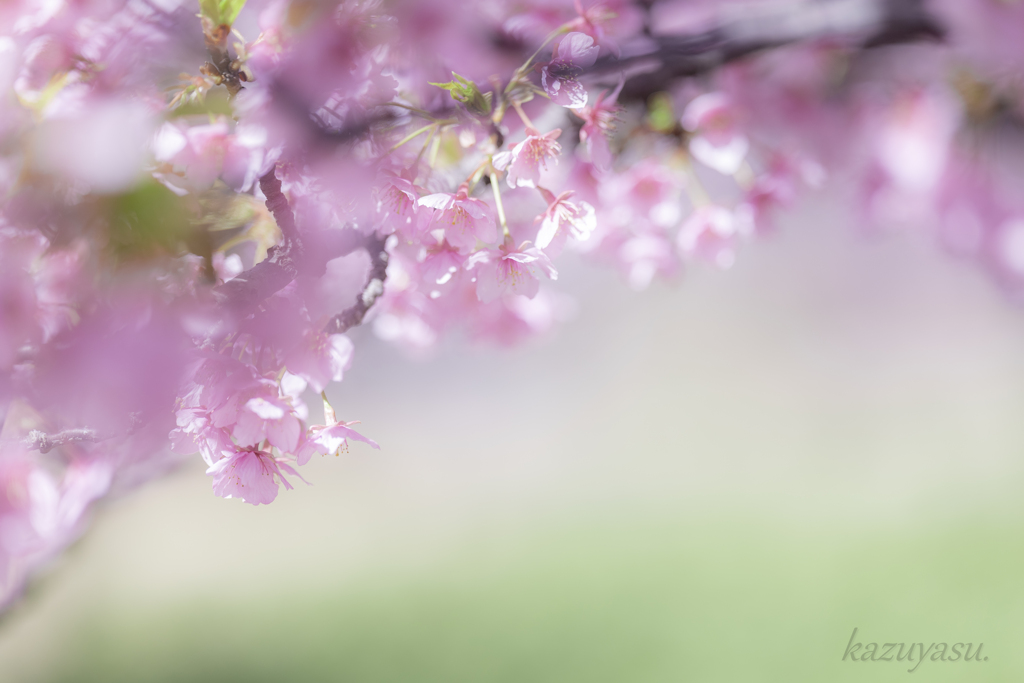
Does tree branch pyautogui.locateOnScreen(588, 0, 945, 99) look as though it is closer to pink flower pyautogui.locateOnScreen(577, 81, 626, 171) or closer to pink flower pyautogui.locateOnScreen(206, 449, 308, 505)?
pink flower pyautogui.locateOnScreen(577, 81, 626, 171)

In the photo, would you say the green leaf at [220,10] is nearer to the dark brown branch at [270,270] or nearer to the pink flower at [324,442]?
the dark brown branch at [270,270]

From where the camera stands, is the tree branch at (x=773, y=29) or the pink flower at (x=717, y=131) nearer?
the tree branch at (x=773, y=29)

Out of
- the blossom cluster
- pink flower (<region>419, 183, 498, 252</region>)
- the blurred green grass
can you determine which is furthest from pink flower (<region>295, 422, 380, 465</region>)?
the blurred green grass

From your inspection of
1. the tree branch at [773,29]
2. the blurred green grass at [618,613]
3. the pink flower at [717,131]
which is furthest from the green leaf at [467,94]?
the blurred green grass at [618,613]

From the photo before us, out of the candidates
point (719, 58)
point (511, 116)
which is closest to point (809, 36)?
point (719, 58)

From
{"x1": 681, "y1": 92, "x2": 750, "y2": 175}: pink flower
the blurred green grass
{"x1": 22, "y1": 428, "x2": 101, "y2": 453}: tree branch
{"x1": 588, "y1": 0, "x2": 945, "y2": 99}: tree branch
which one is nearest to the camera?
{"x1": 22, "y1": 428, "x2": 101, "y2": 453}: tree branch
